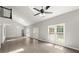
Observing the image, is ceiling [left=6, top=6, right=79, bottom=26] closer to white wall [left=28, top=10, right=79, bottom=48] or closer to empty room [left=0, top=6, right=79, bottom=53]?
empty room [left=0, top=6, right=79, bottom=53]

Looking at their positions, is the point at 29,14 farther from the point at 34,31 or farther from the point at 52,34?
the point at 52,34

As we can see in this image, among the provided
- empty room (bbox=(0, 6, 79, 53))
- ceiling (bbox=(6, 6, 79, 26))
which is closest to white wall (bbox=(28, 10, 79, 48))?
empty room (bbox=(0, 6, 79, 53))

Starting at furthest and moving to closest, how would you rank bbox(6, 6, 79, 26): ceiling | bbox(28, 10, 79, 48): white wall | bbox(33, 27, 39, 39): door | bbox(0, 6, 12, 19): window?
1. bbox(33, 27, 39, 39): door
2. bbox(28, 10, 79, 48): white wall
3. bbox(6, 6, 79, 26): ceiling
4. bbox(0, 6, 12, 19): window

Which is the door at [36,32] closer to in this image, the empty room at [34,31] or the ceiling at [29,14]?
the empty room at [34,31]

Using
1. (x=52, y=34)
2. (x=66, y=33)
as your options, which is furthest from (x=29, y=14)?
(x=66, y=33)

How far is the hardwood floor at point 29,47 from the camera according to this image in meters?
1.36

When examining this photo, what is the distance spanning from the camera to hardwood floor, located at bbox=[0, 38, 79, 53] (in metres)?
1.36

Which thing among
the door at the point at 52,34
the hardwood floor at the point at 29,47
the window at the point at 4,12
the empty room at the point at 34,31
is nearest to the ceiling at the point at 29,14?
the empty room at the point at 34,31

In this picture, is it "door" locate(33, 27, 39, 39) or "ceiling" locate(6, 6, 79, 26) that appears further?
"door" locate(33, 27, 39, 39)

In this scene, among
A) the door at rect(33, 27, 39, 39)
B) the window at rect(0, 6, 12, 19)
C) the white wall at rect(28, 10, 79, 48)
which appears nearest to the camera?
the window at rect(0, 6, 12, 19)

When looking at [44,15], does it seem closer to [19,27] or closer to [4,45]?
[19,27]

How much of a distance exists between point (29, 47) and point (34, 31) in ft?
1.35
